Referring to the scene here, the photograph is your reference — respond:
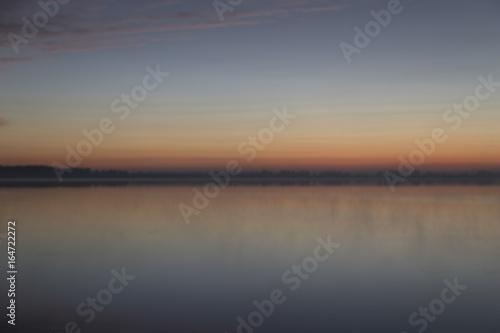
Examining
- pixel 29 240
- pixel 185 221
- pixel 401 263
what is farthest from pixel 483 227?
pixel 29 240

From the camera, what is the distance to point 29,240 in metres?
14.1

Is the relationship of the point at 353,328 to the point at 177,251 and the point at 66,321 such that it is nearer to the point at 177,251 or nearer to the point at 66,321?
the point at 66,321

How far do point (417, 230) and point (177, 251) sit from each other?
781 cm

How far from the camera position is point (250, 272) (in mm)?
10258
